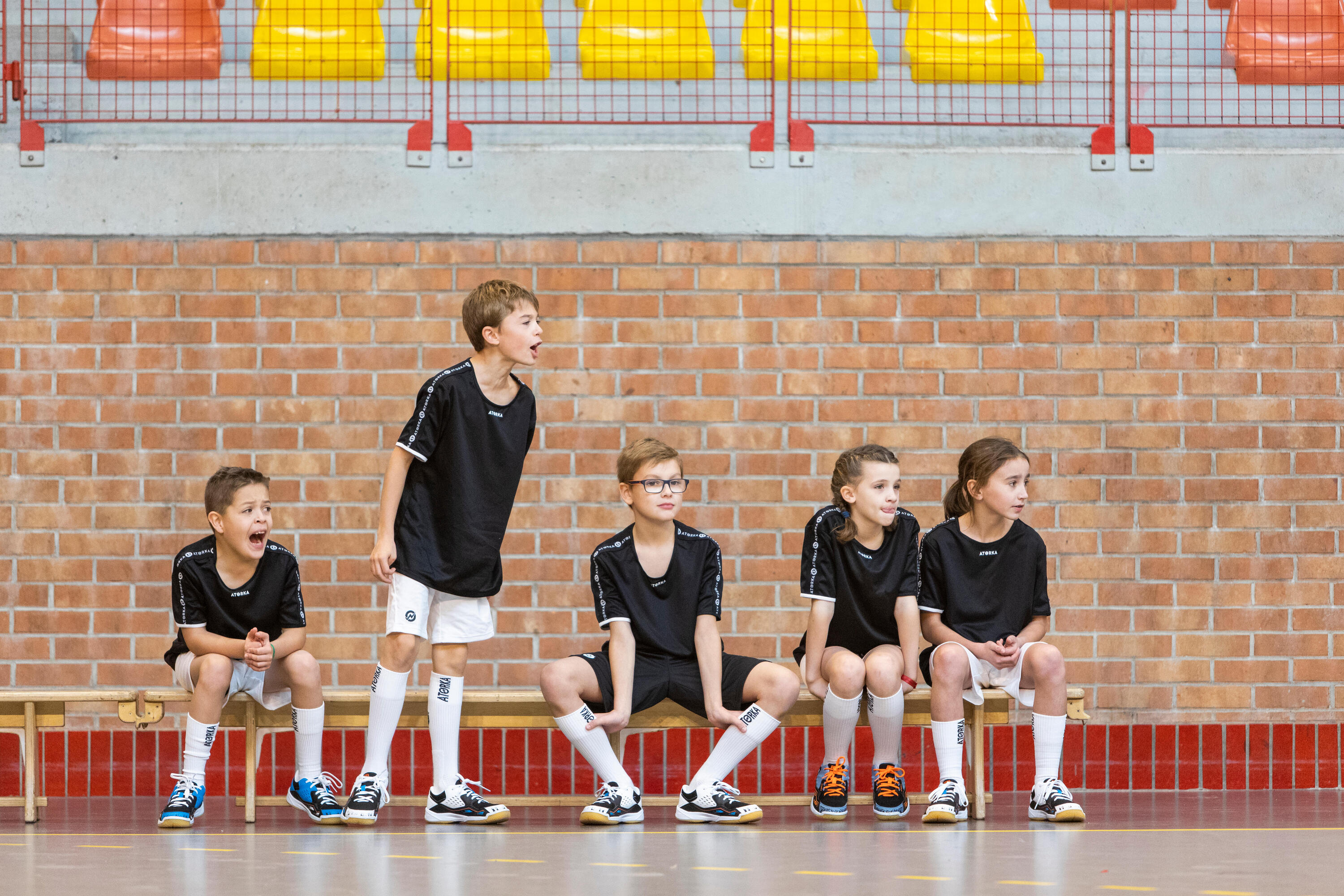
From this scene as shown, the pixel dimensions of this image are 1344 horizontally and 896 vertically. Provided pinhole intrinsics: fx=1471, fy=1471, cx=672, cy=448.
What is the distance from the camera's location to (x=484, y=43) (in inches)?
241

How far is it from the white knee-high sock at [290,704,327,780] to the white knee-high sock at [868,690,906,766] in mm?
1814

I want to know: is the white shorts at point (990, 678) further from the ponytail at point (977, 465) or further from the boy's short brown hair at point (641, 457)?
the boy's short brown hair at point (641, 457)

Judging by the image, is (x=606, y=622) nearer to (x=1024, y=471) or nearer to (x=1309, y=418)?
(x=1024, y=471)

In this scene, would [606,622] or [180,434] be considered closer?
[606,622]

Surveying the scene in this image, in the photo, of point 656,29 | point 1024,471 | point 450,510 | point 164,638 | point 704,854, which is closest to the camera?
point 704,854

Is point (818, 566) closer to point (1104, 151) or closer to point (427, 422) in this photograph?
point (427, 422)

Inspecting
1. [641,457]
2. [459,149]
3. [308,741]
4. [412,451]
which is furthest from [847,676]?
[459,149]

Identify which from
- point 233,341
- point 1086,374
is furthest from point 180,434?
point 1086,374

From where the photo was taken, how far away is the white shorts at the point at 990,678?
4824 mm

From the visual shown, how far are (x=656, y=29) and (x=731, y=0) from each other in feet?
1.24

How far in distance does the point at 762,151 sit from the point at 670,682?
87.5 inches

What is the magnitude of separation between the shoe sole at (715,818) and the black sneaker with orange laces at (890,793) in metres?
0.41

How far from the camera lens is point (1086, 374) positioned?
5.81m

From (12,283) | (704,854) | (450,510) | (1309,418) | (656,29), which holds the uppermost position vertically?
(656,29)
